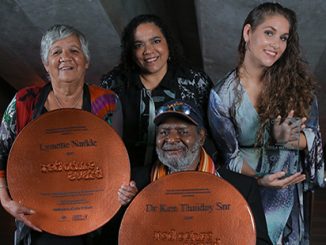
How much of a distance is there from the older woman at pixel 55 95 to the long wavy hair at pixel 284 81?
539 millimetres

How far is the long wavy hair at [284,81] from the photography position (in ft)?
6.04

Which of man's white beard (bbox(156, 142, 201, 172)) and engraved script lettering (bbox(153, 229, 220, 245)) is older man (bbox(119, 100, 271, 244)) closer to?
man's white beard (bbox(156, 142, 201, 172))

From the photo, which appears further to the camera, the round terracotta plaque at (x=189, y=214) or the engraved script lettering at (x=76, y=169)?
the engraved script lettering at (x=76, y=169)

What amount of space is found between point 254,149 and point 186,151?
1.02 ft

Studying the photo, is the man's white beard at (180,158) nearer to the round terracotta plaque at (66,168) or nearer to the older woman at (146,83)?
the round terracotta plaque at (66,168)

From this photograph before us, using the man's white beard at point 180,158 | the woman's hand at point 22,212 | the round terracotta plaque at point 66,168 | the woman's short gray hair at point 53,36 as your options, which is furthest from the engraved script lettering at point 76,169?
the woman's short gray hair at point 53,36

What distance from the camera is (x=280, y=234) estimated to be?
1.92 m

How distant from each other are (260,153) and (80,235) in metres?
0.68

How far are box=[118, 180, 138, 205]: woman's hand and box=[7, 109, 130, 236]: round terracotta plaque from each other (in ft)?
0.07

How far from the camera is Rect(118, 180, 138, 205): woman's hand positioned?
156cm

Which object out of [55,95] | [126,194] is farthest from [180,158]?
[55,95]

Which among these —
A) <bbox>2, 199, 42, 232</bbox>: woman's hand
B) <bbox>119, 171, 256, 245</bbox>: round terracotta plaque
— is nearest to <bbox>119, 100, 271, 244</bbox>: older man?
<bbox>119, 171, 256, 245</bbox>: round terracotta plaque

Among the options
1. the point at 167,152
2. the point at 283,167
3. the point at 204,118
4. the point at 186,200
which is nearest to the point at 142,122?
the point at 204,118

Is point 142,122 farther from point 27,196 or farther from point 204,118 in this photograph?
point 27,196
